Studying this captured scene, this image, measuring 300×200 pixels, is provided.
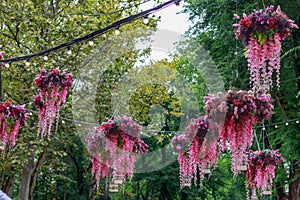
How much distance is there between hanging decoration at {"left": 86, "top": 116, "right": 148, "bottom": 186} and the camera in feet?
15.9

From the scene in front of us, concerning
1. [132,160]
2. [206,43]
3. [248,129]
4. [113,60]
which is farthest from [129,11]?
[248,129]

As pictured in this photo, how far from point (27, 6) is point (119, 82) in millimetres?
2560

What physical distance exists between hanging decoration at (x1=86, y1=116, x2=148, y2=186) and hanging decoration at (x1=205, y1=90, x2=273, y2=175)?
4.24 feet

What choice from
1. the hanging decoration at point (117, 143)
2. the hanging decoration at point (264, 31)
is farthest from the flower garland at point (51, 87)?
the hanging decoration at point (264, 31)

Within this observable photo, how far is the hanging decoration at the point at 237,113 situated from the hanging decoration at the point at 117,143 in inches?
50.9

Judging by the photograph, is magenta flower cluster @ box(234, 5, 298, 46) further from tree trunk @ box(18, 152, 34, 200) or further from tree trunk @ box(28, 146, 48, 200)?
tree trunk @ box(18, 152, 34, 200)

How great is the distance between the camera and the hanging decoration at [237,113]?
3.71 metres

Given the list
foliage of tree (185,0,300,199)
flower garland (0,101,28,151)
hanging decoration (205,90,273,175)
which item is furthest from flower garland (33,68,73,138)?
foliage of tree (185,0,300,199)

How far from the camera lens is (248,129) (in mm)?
3963

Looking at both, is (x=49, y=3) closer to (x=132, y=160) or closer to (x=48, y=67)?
(x=48, y=67)

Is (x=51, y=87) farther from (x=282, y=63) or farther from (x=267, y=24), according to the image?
(x=282, y=63)

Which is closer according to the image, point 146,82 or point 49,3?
point 49,3

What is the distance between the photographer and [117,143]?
4.96m

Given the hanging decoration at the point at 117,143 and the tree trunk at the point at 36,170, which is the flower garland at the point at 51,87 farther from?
the tree trunk at the point at 36,170
